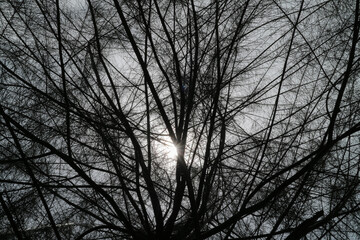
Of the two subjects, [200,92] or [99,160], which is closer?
[200,92]

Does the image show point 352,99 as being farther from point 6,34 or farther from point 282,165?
point 6,34

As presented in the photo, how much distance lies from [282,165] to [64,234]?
1.75 metres

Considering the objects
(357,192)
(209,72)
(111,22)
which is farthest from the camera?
(111,22)

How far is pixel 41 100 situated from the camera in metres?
2.13

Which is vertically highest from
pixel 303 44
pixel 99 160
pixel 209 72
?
pixel 99 160

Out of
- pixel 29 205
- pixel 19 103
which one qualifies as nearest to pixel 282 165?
pixel 29 205

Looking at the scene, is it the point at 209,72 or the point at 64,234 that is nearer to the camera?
the point at 209,72

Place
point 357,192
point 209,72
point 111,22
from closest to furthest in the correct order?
point 357,192, point 209,72, point 111,22

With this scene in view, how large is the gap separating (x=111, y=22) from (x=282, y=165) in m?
1.70

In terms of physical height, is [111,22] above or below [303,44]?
above

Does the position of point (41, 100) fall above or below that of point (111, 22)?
below

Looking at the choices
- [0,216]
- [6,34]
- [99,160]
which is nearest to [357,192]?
[99,160]

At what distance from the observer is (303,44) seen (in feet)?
6.82

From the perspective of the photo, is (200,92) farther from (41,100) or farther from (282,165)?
(41,100)
